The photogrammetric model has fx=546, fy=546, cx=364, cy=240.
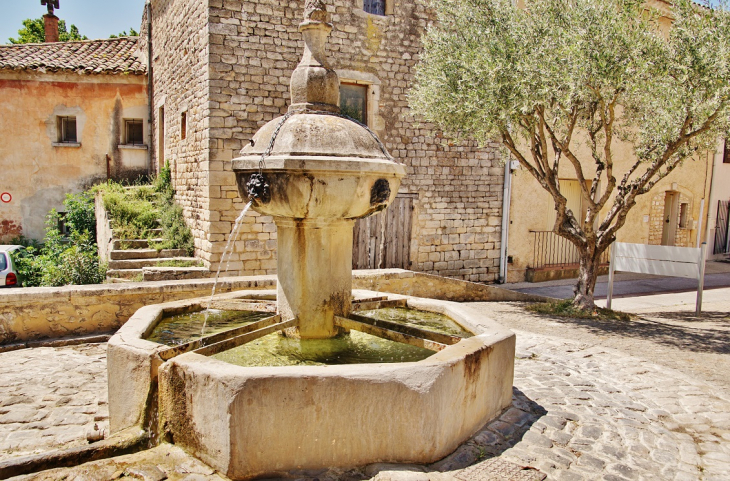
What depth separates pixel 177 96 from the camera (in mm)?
11641

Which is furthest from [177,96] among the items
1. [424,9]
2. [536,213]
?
[536,213]

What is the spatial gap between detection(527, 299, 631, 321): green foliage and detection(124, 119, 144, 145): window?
10776mm

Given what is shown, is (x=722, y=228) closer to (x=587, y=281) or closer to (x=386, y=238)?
(x=587, y=281)

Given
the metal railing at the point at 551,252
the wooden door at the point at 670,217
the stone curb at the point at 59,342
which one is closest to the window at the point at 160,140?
the stone curb at the point at 59,342

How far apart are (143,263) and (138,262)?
3.5 inches

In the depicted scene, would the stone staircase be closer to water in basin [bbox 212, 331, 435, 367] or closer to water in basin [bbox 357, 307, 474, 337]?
water in basin [bbox 357, 307, 474, 337]

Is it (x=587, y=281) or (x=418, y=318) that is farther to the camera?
→ (x=587, y=281)

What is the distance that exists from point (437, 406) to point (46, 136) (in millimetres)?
13312

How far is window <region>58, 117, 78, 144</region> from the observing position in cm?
1327

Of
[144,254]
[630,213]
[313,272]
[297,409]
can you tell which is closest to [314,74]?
[313,272]

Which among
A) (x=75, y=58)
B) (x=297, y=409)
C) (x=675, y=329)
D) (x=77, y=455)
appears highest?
(x=75, y=58)

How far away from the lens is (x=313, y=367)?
9.86ft

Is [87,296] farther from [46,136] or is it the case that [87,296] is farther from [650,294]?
[650,294]

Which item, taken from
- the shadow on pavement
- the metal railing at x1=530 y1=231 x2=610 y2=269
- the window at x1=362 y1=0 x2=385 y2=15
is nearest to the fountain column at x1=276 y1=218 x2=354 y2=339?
the shadow on pavement
